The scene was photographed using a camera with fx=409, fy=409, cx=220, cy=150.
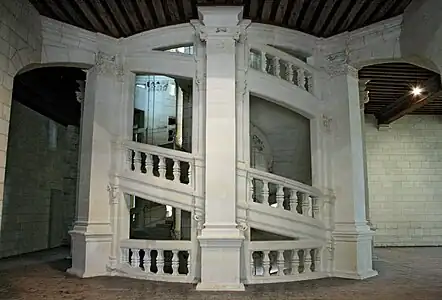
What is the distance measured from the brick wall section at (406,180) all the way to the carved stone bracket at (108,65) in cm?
681

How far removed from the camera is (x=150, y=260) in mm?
4926

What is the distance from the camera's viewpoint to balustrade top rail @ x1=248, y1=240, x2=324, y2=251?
4.73 meters

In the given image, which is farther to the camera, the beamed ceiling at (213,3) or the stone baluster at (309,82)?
the stone baluster at (309,82)

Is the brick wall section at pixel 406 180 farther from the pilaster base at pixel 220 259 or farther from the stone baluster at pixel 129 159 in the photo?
the stone baluster at pixel 129 159

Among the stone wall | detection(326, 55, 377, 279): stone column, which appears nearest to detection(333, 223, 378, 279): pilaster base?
detection(326, 55, 377, 279): stone column

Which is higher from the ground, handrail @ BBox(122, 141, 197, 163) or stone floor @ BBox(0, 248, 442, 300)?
handrail @ BBox(122, 141, 197, 163)

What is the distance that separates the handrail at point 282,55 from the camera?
16.9 feet

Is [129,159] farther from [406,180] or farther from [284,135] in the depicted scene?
[406,180]

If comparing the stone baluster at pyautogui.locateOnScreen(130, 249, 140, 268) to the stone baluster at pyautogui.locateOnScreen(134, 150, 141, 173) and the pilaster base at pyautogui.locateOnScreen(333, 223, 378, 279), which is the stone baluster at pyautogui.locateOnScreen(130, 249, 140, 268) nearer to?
the stone baluster at pyautogui.locateOnScreen(134, 150, 141, 173)

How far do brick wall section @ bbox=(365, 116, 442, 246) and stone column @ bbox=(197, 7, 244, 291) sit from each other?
6.27 meters

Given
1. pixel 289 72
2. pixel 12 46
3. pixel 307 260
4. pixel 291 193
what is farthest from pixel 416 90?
pixel 12 46

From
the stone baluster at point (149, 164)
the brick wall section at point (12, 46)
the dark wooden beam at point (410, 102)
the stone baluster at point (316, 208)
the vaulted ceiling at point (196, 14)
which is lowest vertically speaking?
the stone baluster at point (316, 208)

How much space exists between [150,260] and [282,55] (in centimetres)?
306

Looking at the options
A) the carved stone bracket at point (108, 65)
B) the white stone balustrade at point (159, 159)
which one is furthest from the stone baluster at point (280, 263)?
the carved stone bracket at point (108, 65)
